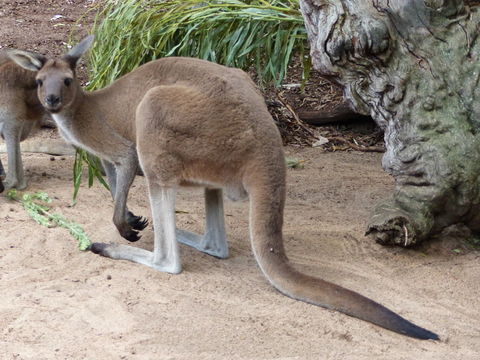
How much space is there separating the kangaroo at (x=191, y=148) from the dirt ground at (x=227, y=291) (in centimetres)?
11

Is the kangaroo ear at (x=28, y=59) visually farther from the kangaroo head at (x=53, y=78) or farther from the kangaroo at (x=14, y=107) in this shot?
the kangaroo at (x=14, y=107)

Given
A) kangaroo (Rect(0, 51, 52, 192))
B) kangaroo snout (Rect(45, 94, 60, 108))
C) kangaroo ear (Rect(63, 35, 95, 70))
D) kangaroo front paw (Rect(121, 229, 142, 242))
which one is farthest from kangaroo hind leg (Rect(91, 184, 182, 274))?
kangaroo (Rect(0, 51, 52, 192))

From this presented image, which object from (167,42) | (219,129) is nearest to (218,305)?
(219,129)

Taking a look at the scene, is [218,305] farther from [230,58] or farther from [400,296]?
[230,58]

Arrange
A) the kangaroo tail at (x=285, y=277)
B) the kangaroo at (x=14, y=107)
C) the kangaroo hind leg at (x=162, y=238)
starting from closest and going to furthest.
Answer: the kangaroo tail at (x=285, y=277) → the kangaroo hind leg at (x=162, y=238) → the kangaroo at (x=14, y=107)

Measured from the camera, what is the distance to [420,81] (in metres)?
5.13

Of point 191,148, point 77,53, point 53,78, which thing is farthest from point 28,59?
point 191,148

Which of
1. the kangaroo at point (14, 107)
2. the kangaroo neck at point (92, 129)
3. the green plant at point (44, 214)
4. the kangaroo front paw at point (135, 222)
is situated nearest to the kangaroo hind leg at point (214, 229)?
the kangaroo front paw at point (135, 222)

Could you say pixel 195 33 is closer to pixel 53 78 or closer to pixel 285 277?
pixel 53 78

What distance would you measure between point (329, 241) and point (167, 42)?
88.2 inches

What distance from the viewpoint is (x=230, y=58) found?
6.23m

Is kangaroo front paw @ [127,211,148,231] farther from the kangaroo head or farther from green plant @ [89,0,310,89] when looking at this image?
green plant @ [89,0,310,89]

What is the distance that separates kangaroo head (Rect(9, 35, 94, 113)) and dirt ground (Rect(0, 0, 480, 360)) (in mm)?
873

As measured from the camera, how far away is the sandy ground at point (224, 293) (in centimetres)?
393
